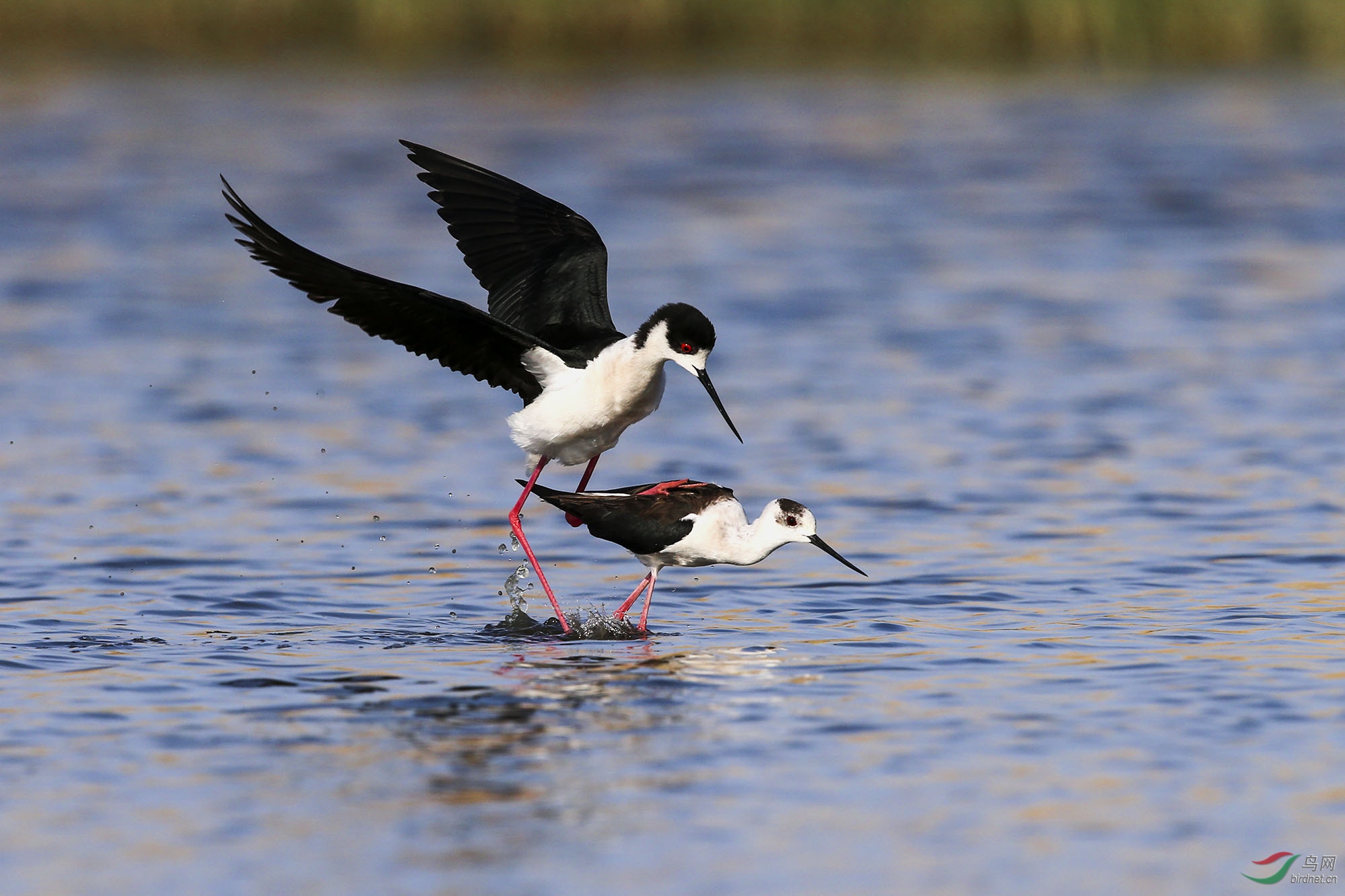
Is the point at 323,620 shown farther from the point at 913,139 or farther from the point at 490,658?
the point at 913,139

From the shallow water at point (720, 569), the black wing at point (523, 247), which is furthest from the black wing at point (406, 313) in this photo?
the shallow water at point (720, 569)

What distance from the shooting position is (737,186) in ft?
71.5

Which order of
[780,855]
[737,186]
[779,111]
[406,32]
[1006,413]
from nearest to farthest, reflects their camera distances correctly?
[780,855] → [1006,413] → [737,186] → [779,111] → [406,32]

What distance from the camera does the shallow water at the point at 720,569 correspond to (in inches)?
224

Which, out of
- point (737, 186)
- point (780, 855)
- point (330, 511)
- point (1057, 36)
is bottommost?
point (780, 855)

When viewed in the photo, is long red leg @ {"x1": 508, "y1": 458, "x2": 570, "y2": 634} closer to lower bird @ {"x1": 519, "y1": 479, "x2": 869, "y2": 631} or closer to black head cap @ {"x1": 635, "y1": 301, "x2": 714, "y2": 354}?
lower bird @ {"x1": 519, "y1": 479, "x2": 869, "y2": 631}

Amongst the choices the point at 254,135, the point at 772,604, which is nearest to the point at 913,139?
the point at 254,135

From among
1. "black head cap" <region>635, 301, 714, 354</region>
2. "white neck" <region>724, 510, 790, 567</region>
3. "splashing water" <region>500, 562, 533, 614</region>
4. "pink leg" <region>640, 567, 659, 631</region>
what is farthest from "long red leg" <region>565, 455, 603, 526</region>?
"black head cap" <region>635, 301, 714, 354</region>

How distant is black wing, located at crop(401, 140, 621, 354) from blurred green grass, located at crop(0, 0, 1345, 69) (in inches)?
685

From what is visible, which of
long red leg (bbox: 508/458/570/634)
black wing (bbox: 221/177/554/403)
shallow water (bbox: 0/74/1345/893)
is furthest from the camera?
long red leg (bbox: 508/458/570/634)

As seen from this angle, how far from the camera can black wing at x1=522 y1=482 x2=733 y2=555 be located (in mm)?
8289

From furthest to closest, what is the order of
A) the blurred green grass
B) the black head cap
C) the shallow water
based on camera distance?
the blurred green grass
the black head cap
the shallow water

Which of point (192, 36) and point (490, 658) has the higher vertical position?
point (192, 36)

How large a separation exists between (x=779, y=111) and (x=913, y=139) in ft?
8.05
